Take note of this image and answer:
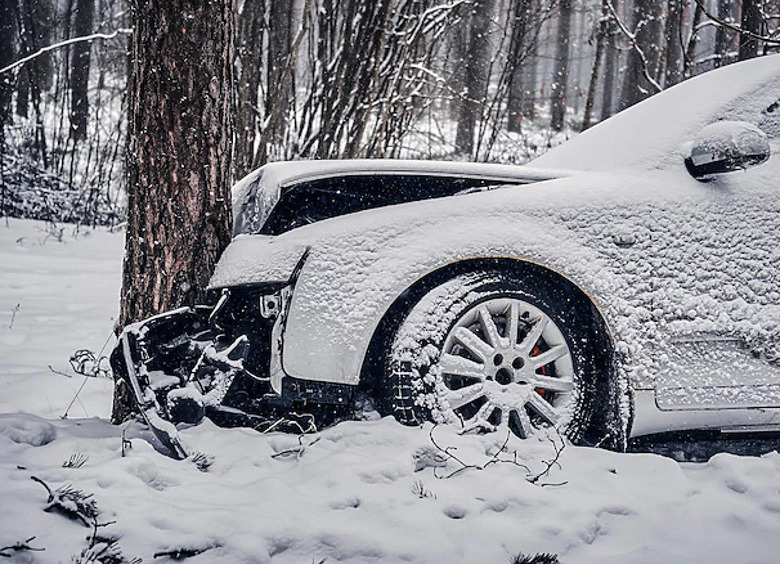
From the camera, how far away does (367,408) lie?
2.40 metres

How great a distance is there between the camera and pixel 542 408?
2.42 metres

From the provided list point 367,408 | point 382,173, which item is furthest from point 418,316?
point 382,173

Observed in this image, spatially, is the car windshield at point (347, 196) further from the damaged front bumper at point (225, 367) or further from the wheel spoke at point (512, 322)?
the wheel spoke at point (512, 322)

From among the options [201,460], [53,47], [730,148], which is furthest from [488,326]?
[53,47]

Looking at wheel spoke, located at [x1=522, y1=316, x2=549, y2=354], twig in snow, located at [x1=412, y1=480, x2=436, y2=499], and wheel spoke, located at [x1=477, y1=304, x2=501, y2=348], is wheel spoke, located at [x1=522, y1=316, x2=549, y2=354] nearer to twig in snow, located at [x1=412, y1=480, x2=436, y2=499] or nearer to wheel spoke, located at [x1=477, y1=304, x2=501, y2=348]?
wheel spoke, located at [x1=477, y1=304, x2=501, y2=348]

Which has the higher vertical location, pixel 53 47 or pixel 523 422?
pixel 53 47

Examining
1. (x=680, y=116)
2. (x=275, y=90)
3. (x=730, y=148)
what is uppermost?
(x=275, y=90)

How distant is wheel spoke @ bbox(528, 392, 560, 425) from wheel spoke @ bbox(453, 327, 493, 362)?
0.76 feet

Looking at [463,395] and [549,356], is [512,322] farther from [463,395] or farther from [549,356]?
[463,395]

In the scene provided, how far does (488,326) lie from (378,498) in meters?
0.78

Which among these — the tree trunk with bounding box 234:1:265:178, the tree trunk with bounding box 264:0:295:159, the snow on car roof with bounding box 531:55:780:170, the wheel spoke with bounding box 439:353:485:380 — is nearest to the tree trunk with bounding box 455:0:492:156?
the tree trunk with bounding box 264:0:295:159

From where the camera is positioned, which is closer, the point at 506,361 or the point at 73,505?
the point at 73,505

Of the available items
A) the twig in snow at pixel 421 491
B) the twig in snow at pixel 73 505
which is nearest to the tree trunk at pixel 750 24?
the twig in snow at pixel 421 491

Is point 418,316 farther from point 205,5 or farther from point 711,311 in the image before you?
point 205,5
